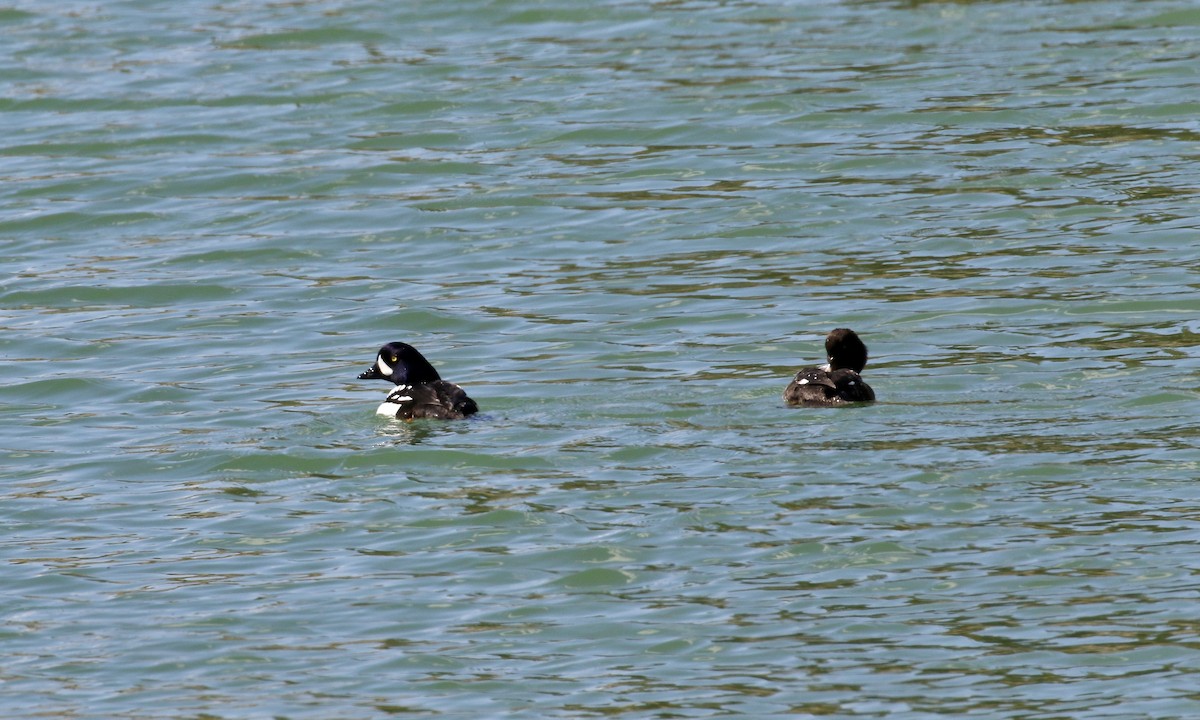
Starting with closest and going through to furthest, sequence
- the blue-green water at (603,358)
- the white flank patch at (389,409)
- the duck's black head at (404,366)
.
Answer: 1. the blue-green water at (603,358)
2. the white flank patch at (389,409)
3. the duck's black head at (404,366)

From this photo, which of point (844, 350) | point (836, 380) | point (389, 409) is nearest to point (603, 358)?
point (389, 409)

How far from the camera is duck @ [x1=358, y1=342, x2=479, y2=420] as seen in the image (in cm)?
1355

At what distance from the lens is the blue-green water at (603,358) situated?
31.1 feet

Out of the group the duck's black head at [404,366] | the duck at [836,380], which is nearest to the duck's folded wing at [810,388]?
the duck at [836,380]

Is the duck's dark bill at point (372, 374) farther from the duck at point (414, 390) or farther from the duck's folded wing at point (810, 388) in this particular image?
the duck's folded wing at point (810, 388)

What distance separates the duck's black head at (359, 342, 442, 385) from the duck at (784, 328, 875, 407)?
2.47 metres

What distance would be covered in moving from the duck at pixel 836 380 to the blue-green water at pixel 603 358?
0.22 m

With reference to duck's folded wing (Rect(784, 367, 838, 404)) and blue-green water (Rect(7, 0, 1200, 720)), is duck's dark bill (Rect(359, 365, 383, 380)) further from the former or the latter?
duck's folded wing (Rect(784, 367, 838, 404))

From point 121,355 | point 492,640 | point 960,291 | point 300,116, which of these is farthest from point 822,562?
point 300,116

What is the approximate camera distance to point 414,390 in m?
13.8

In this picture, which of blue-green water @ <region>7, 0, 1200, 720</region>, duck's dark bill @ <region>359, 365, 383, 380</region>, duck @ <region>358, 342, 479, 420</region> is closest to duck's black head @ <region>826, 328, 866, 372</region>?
blue-green water @ <region>7, 0, 1200, 720</region>

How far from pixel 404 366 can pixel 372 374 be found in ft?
1.67

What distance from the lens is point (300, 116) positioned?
2364 centimetres

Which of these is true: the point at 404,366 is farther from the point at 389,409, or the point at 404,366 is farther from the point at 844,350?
the point at 844,350
